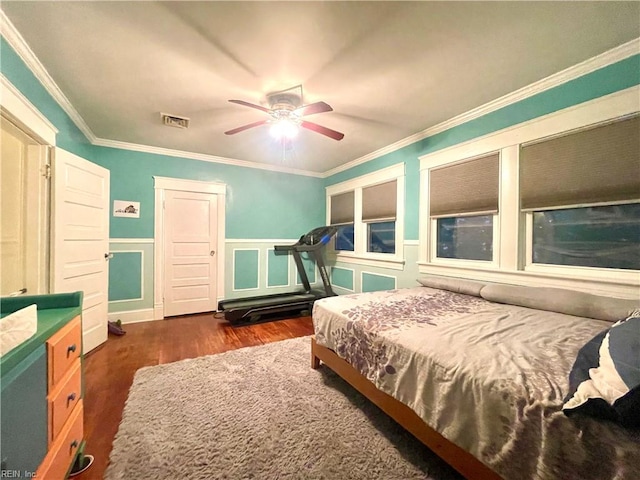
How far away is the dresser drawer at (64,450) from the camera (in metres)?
0.93

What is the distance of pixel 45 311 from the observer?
121 centimetres

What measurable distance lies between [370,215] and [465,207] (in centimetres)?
148

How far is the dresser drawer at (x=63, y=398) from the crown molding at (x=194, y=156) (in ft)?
10.6

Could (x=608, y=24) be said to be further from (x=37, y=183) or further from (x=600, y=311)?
(x=37, y=183)

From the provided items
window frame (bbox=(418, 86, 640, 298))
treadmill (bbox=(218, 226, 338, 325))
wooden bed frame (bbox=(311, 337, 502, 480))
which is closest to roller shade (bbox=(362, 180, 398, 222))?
window frame (bbox=(418, 86, 640, 298))

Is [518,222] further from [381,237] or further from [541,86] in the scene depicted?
[381,237]

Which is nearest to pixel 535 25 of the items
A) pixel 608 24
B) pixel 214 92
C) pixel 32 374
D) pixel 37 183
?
pixel 608 24

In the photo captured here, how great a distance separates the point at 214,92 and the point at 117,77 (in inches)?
28.9

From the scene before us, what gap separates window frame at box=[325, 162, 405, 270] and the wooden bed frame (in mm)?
1913

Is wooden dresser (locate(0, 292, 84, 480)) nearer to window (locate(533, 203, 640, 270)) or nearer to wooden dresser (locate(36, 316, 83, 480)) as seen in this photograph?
wooden dresser (locate(36, 316, 83, 480))

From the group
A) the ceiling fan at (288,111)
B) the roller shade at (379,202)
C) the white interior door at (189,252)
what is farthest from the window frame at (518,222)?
the white interior door at (189,252)

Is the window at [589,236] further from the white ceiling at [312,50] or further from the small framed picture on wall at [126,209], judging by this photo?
the small framed picture on wall at [126,209]

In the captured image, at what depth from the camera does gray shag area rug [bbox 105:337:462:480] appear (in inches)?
48.8

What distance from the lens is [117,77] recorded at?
2006mm
